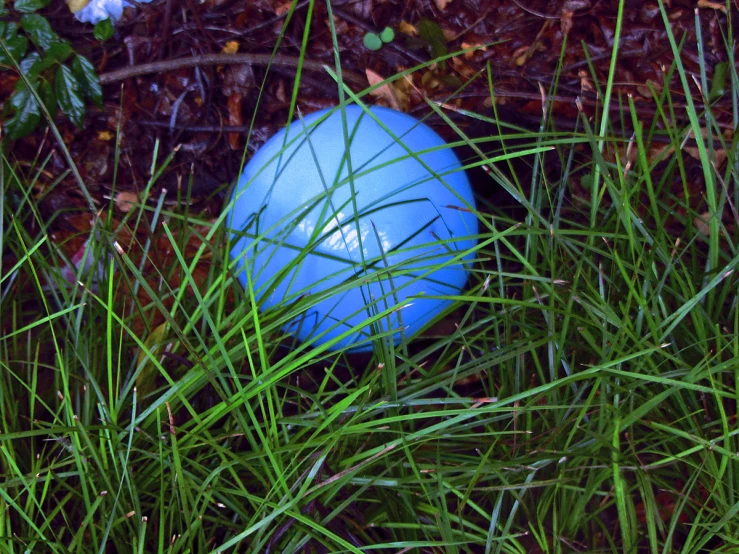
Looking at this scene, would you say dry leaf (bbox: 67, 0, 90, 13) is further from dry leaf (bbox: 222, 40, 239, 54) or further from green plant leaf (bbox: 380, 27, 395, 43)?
green plant leaf (bbox: 380, 27, 395, 43)

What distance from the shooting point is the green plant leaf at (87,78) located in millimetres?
1125

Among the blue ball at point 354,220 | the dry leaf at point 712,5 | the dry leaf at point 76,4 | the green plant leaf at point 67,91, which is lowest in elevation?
the blue ball at point 354,220

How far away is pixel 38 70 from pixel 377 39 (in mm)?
608

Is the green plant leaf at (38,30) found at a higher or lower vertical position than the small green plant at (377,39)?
higher

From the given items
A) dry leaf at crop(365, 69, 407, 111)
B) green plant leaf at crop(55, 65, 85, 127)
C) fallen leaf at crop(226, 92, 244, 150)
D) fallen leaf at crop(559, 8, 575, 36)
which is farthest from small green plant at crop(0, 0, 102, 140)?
fallen leaf at crop(559, 8, 575, 36)

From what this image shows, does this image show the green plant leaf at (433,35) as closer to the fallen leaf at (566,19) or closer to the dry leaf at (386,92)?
the dry leaf at (386,92)

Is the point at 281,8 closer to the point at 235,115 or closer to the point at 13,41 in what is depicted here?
the point at 235,115

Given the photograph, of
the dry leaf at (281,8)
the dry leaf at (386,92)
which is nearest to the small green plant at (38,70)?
the dry leaf at (281,8)

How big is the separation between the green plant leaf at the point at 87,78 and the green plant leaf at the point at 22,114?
9 cm

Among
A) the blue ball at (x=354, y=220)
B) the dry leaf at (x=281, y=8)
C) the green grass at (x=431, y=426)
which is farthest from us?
the dry leaf at (x=281, y=8)

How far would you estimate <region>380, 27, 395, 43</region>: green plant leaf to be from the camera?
3.98ft

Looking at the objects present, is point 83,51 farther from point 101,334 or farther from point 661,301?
point 661,301

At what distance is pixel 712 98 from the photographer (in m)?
1.11

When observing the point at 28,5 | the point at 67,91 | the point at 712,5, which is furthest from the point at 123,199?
the point at 712,5
